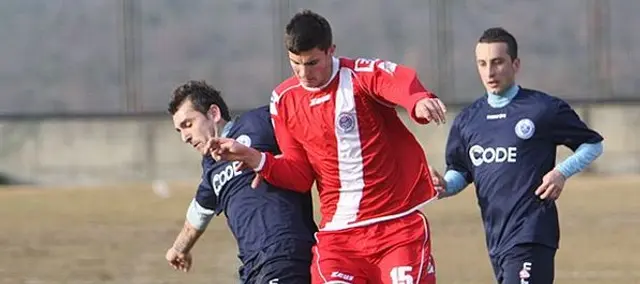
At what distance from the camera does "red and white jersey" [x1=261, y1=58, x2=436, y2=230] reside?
5.30 metres

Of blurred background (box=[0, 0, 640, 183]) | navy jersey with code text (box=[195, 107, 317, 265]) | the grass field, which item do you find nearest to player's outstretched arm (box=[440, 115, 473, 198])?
navy jersey with code text (box=[195, 107, 317, 265])

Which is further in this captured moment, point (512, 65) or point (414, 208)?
point (512, 65)

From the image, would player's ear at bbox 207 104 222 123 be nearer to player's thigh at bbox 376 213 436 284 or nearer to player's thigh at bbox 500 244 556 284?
player's thigh at bbox 376 213 436 284

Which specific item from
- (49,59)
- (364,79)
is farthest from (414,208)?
(49,59)

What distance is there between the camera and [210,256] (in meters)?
11.6

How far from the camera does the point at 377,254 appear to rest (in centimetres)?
529

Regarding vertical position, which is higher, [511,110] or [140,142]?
[511,110]

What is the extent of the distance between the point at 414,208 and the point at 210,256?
20.9 ft

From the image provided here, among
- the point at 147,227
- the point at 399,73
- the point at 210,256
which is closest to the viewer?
the point at 399,73

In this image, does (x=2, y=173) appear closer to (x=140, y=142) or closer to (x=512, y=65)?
(x=140, y=142)

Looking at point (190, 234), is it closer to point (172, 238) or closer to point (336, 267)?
point (336, 267)

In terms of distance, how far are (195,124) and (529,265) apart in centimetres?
168

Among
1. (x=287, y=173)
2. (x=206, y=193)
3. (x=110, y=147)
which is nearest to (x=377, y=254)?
(x=287, y=173)

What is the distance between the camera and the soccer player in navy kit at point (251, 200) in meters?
5.50
